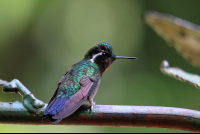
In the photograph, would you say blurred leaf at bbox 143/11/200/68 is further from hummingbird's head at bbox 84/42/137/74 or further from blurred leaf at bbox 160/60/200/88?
hummingbird's head at bbox 84/42/137/74

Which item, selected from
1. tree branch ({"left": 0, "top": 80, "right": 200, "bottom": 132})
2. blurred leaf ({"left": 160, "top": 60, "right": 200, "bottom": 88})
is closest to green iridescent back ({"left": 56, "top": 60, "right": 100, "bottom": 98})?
tree branch ({"left": 0, "top": 80, "right": 200, "bottom": 132})

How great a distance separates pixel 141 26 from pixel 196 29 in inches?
198

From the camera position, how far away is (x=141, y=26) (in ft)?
18.8

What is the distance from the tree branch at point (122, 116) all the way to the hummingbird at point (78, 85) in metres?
0.08

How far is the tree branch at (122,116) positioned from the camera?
3.80ft

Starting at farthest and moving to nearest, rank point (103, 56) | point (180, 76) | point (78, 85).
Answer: point (103, 56), point (78, 85), point (180, 76)

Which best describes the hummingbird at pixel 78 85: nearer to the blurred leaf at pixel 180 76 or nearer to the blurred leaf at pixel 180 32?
the blurred leaf at pixel 180 76

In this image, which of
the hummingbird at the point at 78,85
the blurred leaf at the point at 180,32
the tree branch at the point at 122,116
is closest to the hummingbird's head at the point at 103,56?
the hummingbird at the point at 78,85

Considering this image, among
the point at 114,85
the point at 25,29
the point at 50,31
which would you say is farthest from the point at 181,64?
the point at 25,29

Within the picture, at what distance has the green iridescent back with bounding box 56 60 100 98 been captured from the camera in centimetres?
153

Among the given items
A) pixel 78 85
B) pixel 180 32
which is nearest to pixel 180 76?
pixel 180 32

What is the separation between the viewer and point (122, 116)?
1.19m

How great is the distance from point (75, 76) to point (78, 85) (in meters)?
0.12

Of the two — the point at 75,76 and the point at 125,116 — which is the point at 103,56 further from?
the point at 125,116
